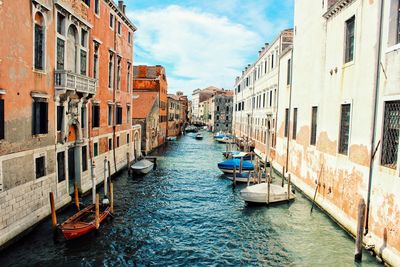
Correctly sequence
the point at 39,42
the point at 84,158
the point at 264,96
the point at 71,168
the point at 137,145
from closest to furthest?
the point at 39,42 < the point at 71,168 < the point at 84,158 < the point at 137,145 < the point at 264,96

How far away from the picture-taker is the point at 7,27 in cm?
930

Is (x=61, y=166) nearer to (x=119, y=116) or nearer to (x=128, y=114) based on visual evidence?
(x=119, y=116)

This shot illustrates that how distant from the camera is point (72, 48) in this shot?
14.5 metres

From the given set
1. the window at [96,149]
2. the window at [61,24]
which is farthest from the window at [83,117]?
the window at [61,24]

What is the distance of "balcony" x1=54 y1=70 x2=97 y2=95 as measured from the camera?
12.4 m

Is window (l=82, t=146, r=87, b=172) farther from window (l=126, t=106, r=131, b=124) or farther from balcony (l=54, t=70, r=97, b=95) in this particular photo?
window (l=126, t=106, r=131, b=124)

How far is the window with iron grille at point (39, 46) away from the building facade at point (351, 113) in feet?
36.9

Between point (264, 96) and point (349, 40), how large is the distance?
61.0 feet

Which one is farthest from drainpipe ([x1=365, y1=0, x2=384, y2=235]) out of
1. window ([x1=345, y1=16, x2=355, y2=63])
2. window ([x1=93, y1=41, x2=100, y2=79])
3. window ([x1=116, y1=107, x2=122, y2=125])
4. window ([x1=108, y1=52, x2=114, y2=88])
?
window ([x1=116, y1=107, x2=122, y2=125])

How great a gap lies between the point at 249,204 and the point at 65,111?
9.60 meters

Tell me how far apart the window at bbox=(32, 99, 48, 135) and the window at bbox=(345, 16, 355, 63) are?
37.9 feet

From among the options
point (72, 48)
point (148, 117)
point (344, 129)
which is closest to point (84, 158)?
point (72, 48)

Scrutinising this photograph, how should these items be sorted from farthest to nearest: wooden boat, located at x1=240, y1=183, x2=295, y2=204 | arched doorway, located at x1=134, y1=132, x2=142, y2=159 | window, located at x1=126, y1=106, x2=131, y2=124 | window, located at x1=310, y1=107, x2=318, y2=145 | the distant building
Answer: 1. the distant building
2. arched doorway, located at x1=134, y1=132, x2=142, y2=159
3. window, located at x1=126, y1=106, x2=131, y2=124
4. window, located at x1=310, y1=107, x2=318, y2=145
5. wooden boat, located at x1=240, y1=183, x2=295, y2=204

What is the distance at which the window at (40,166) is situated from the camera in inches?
441
